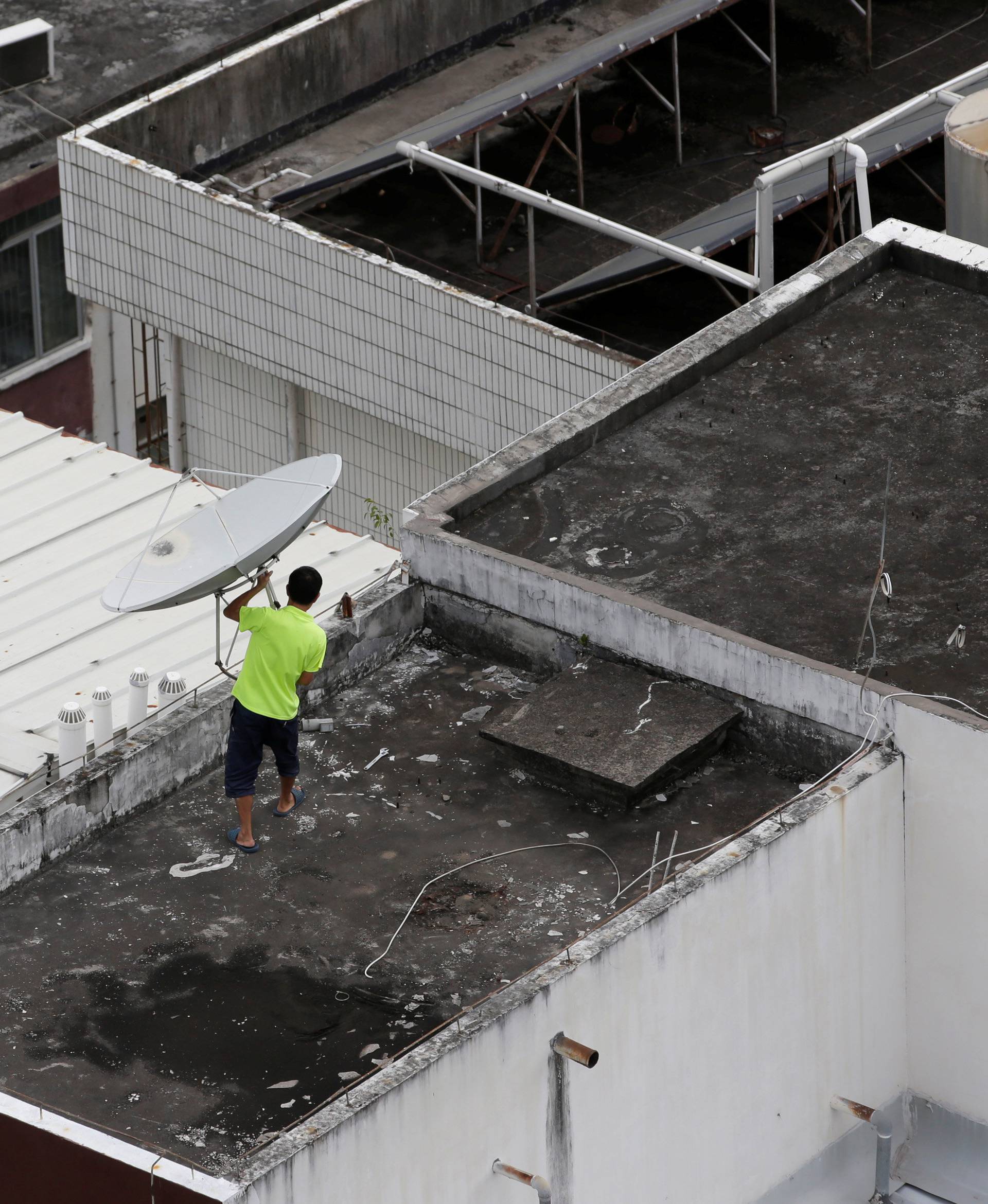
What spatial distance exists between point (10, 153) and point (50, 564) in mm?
15077

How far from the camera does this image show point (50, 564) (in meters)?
30.1

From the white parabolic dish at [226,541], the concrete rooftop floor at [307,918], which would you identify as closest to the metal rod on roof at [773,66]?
the concrete rooftop floor at [307,918]

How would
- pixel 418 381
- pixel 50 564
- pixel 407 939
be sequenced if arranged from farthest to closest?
pixel 418 381 < pixel 50 564 < pixel 407 939

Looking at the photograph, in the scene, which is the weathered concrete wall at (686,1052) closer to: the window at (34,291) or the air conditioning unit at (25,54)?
the window at (34,291)

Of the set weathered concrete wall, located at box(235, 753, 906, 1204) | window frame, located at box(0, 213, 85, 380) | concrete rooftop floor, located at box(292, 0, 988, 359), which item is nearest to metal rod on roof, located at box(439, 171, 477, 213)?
concrete rooftop floor, located at box(292, 0, 988, 359)

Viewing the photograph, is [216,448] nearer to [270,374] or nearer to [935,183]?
[270,374]

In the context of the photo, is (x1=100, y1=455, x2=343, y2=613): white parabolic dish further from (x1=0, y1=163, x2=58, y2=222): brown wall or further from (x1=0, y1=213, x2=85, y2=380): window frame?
(x1=0, y1=213, x2=85, y2=380): window frame

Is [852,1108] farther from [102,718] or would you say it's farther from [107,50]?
[107,50]

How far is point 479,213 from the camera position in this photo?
112 ft

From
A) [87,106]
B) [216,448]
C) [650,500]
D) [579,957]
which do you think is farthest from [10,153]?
[579,957]

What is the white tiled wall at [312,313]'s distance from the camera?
32.0 metres

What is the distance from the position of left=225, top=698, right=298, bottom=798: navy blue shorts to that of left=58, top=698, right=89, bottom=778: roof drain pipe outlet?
157cm

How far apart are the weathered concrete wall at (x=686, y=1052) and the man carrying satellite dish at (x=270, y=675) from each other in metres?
3.20

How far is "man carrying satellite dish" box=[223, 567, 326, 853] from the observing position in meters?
20.8
